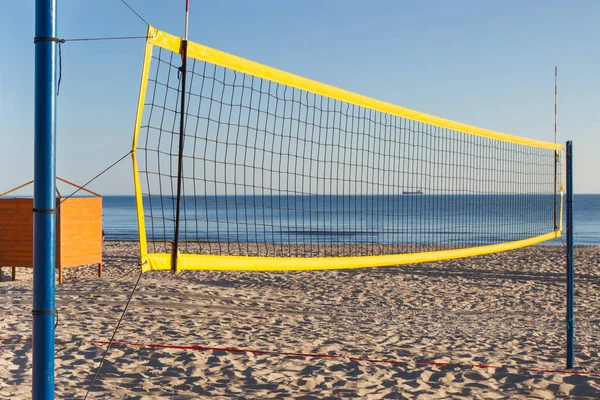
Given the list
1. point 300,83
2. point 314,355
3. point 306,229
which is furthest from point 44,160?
point 306,229

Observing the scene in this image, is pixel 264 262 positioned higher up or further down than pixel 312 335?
higher up

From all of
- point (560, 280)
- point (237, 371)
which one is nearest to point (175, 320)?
point (237, 371)

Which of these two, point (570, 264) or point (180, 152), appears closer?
point (180, 152)

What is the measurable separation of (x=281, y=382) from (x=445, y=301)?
14.4 feet

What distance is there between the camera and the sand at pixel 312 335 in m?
4.23

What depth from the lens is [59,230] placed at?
8.73m

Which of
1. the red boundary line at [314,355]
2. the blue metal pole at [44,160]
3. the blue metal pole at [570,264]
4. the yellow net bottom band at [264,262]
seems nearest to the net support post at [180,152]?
the yellow net bottom band at [264,262]

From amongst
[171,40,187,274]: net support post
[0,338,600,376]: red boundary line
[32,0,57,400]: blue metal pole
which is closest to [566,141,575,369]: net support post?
[0,338,600,376]: red boundary line

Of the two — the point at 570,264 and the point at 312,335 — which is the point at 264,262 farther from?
the point at 570,264

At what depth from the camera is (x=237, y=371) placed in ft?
14.9

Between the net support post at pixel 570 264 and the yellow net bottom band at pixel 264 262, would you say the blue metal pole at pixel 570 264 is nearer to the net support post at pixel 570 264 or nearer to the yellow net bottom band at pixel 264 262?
the net support post at pixel 570 264

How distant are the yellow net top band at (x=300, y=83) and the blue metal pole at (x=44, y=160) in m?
0.73

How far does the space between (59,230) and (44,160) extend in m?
6.78

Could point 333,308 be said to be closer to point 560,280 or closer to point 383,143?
point 383,143
